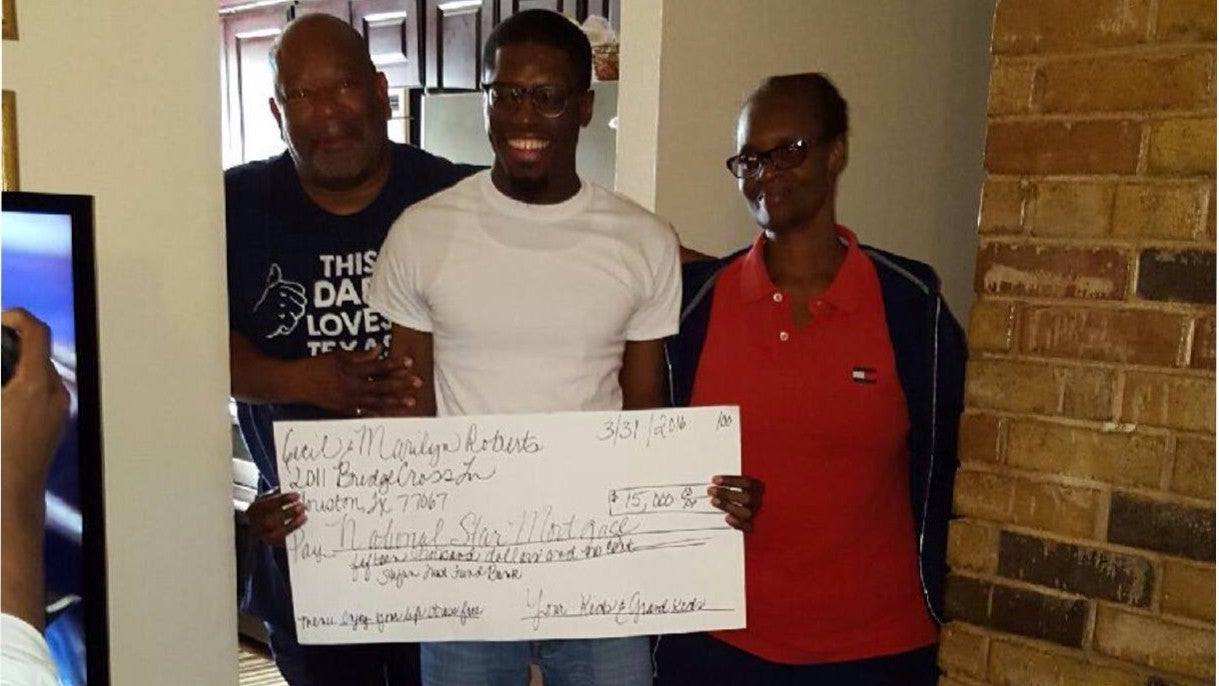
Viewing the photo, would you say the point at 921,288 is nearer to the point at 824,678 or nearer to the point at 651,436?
the point at 651,436

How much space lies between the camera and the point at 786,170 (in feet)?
4.38

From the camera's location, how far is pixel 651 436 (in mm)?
1281

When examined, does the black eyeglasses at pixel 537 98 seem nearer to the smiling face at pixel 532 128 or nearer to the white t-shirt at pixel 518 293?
the smiling face at pixel 532 128

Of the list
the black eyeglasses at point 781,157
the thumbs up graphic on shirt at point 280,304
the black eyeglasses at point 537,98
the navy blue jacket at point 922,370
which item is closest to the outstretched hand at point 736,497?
the navy blue jacket at point 922,370

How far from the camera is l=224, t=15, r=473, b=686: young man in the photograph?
53.2 inches

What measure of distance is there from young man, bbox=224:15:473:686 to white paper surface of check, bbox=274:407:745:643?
0.09 meters

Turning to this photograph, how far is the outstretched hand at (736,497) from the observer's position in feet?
4.25

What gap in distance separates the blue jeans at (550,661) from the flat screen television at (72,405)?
48cm

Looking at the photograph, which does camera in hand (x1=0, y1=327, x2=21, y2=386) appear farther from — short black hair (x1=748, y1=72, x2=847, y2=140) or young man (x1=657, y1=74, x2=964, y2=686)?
short black hair (x1=748, y1=72, x2=847, y2=140)

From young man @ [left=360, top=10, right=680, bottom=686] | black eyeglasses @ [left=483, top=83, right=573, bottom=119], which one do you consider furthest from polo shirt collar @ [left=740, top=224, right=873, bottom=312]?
black eyeglasses @ [left=483, top=83, right=573, bottom=119]

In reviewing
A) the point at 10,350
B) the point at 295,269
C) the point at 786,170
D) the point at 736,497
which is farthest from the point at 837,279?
the point at 10,350

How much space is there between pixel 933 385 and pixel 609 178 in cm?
102

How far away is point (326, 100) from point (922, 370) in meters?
0.87

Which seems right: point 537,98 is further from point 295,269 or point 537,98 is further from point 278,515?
point 278,515
